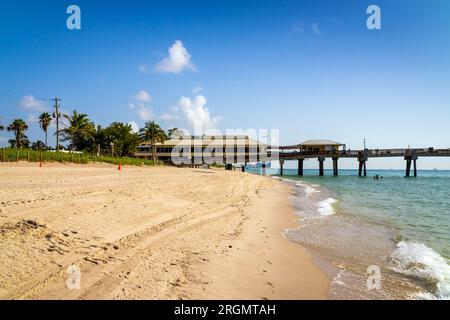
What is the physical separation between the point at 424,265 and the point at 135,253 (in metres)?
6.48

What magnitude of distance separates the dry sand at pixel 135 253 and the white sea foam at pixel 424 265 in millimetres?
2081

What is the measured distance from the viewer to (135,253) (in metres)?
5.25

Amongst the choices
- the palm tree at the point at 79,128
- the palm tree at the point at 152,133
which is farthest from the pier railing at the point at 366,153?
the palm tree at the point at 79,128

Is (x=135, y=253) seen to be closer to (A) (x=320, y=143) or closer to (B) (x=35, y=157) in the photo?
(B) (x=35, y=157)

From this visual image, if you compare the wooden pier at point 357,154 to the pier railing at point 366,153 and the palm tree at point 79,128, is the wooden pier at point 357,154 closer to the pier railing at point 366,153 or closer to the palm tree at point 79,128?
the pier railing at point 366,153

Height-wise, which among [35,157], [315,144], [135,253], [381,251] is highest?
[315,144]

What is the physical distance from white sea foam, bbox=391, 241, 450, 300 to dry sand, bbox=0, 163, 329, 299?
2.08 meters

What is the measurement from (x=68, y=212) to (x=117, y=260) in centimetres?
309

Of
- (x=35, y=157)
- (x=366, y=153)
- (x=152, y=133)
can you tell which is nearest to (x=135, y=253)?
(x=35, y=157)

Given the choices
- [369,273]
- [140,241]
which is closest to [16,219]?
[140,241]

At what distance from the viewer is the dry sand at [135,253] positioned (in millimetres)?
3996

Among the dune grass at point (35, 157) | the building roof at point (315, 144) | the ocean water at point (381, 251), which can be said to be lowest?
the ocean water at point (381, 251)

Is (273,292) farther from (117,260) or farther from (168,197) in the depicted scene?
(168,197)
